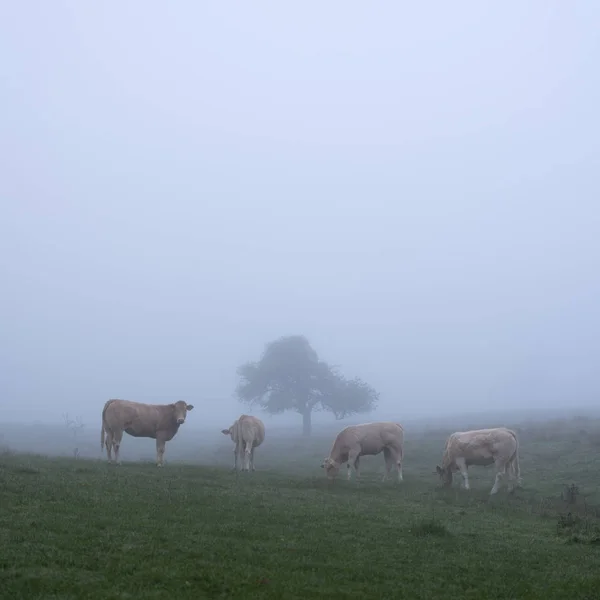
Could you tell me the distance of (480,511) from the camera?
20469 mm

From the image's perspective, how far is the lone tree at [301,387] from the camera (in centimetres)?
7875

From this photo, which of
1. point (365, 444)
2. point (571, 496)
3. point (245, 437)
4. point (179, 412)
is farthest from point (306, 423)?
point (571, 496)

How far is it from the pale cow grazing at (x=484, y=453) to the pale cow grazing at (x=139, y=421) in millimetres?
10982

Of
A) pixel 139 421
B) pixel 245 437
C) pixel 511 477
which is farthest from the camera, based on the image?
pixel 245 437

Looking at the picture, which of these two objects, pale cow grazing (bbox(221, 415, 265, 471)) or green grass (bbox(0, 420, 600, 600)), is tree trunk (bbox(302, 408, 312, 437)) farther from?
green grass (bbox(0, 420, 600, 600))

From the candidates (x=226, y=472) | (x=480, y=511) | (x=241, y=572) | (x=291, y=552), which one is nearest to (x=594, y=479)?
(x=480, y=511)

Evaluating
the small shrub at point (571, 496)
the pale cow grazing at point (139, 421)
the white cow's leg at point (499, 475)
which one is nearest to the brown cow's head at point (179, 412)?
the pale cow grazing at point (139, 421)

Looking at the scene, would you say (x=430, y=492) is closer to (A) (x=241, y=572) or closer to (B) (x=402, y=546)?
(B) (x=402, y=546)

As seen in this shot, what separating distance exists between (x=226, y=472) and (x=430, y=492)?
766cm

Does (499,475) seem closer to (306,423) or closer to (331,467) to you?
(331,467)

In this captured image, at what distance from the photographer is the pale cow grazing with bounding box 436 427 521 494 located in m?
26.2

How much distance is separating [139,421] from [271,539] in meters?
15.9

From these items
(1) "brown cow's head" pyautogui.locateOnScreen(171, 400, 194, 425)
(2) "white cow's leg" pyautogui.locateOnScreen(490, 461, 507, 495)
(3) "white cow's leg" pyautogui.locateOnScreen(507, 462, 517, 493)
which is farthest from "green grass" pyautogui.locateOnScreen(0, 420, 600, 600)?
(1) "brown cow's head" pyautogui.locateOnScreen(171, 400, 194, 425)

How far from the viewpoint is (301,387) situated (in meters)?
78.9
